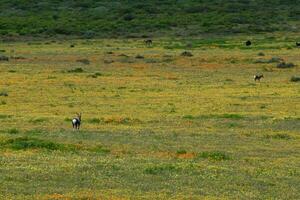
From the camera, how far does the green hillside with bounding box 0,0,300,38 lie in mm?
95375

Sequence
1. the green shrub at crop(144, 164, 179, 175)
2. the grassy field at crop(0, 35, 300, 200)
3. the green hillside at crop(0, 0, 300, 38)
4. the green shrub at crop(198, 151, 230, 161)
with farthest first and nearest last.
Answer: the green hillside at crop(0, 0, 300, 38), the green shrub at crop(198, 151, 230, 161), the green shrub at crop(144, 164, 179, 175), the grassy field at crop(0, 35, 300, 200)

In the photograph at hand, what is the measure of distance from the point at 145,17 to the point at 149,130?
83.7 meters

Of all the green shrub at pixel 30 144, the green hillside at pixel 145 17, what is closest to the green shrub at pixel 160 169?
the green shrub at pixel 30 144

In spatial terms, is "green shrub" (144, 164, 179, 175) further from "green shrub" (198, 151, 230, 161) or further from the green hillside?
the green hillside

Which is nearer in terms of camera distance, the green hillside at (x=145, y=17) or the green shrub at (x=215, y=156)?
the green shrub at (x=215, y=156)

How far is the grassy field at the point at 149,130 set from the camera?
55.2ft

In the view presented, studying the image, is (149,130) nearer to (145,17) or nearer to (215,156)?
(215,156)

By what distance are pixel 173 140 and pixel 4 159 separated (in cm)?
590

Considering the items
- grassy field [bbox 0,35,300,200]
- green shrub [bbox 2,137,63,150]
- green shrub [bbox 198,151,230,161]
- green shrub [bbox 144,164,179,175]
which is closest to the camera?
grassy field [bbox 0,35,300,200]

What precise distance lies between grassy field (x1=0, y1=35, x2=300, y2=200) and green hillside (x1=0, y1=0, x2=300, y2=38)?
40.1 m

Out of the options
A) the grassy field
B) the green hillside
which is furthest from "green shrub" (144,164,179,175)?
the green hillside

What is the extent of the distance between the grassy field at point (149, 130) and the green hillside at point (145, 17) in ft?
131

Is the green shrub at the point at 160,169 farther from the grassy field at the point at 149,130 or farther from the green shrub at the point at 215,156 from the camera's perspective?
the green shrub at the point at 215,156

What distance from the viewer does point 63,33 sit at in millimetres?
92625
